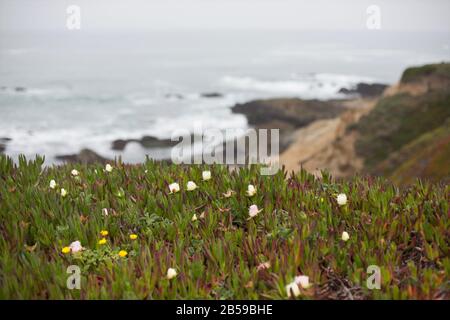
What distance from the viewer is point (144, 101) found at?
5391 cm

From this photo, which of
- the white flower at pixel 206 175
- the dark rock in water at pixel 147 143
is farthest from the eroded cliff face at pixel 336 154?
the white flower at pixel 206 175

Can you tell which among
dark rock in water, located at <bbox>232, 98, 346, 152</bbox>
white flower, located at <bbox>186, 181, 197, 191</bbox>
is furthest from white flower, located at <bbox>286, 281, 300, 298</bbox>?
dark rock in water, located at <bbox>232, 98, 346, 152</bbox>

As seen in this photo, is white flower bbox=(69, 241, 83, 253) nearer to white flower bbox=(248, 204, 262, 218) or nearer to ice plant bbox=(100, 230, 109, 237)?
ice plant bbox=(100, 230, 109, 237)

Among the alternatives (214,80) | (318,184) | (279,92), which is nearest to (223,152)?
(318,184)

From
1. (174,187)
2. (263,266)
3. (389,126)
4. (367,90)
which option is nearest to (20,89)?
(367,90)

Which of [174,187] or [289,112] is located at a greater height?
[289,112]

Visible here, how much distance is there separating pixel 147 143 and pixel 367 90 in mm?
29887

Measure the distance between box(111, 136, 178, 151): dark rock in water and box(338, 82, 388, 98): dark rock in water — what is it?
2626cm

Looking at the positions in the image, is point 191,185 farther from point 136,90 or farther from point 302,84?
point 302,84

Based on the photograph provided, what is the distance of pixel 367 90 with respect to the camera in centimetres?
5650

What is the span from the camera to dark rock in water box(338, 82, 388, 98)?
179ft

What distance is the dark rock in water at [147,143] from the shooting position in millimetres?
34750
